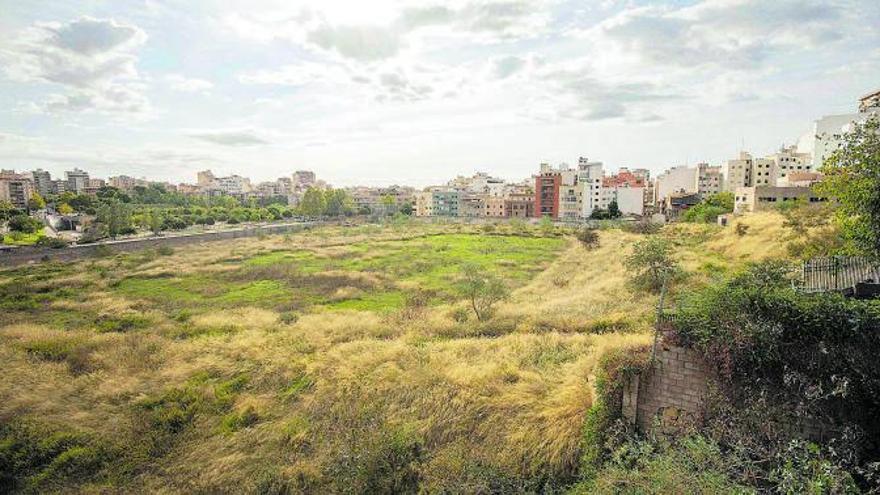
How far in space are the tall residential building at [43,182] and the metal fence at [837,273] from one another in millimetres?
187200

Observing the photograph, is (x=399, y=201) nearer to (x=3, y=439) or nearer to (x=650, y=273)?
(x=650, y=273)

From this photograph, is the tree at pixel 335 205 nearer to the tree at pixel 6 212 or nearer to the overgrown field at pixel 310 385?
the tree at pixel 6 212

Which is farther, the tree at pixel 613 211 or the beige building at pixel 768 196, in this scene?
the tree at pixel 613 211

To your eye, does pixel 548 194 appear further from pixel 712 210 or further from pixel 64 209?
pixel 64 209

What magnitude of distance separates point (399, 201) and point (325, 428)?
427ft

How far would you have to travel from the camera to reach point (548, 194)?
91.6 meters

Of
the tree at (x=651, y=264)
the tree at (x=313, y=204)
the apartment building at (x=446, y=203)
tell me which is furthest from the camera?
the apartment building at (x=446, y=203)

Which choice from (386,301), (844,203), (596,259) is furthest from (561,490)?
(596,259)

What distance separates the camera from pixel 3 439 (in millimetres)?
11141

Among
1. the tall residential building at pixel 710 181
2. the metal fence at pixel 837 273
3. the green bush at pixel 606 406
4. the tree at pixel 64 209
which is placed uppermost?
the tall residential building at pixel 710 181

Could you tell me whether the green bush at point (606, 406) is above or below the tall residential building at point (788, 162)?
below

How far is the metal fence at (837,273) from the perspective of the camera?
9938mm

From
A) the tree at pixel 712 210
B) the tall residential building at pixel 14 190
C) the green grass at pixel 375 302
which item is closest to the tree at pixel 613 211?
the tree at pixel 712 210

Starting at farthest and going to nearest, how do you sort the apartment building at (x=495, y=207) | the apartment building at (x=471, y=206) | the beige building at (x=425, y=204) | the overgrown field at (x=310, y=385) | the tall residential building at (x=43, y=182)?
the tall residential building at (x=43, y=182) < the beige building at (x=425, y=204) < the apartment building at (x=471, y=206) < the apartment building at (x=495, y=207) < the overgrown field at (x=310, y=385)
